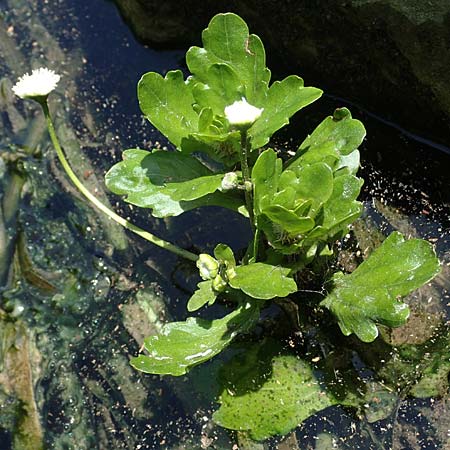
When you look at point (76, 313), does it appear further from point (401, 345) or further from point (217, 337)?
point (401, 345)

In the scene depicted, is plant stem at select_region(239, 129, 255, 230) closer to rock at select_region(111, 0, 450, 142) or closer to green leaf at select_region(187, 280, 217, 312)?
green leaf at select_region(187, 280, 217, 312)

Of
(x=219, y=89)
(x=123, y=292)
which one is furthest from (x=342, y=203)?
(x=123, y=292)

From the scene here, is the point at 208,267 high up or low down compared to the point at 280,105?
down

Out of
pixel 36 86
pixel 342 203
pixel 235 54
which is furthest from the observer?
pixel 36 86

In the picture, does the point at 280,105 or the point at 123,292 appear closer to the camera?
the point at 280,105

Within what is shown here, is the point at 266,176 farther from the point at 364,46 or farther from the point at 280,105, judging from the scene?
the point at 364,46

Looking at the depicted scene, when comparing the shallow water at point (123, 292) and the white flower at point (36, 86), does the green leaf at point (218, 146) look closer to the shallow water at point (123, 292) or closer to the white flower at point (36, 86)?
the shallow water at point (123, 292)

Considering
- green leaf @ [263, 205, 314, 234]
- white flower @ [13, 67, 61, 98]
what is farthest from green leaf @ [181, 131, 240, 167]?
white flower @ [13, 67, 61, 98]
